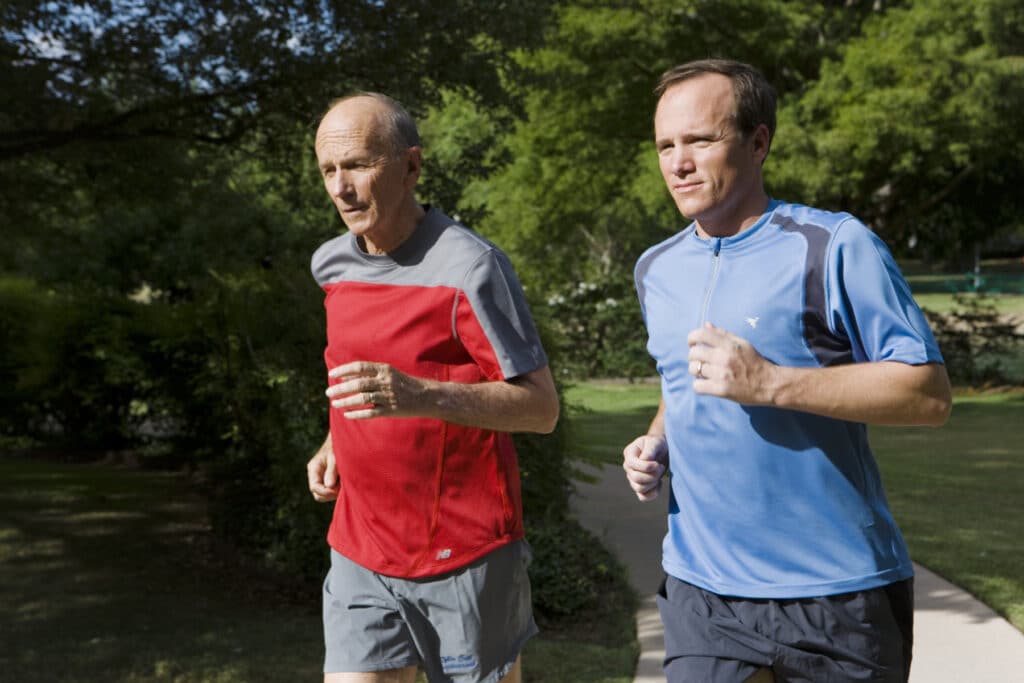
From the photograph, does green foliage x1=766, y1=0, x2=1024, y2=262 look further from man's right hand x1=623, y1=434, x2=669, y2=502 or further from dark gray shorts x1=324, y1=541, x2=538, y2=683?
man's right hand x1=623, y1=434, x2=669, y2=502

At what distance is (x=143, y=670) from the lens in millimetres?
6148

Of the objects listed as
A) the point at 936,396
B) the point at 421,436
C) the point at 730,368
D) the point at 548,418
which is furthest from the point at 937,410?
the point at 421,436

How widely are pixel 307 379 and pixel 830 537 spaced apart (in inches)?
193

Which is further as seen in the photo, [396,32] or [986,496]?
[986,496]

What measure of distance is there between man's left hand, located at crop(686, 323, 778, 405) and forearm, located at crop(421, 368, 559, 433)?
2.33ft

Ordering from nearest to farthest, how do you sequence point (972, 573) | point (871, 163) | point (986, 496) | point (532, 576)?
point (532, 576) < point (972, 573) < point (986, 496) < point (871, 163)

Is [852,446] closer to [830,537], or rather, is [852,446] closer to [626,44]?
[830,537]

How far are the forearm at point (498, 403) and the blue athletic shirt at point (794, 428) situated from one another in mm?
447

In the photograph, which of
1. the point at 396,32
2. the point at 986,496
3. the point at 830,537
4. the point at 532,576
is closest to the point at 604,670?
the point at 532,576

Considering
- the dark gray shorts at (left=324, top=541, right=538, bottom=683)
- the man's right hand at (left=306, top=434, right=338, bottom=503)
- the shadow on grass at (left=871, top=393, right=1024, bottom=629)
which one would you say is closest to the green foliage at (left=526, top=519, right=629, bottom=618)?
the shadow on grass at (left=871, top=393, right=1024, bottom=629)

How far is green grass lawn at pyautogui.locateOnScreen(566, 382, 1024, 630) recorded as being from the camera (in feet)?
25.6

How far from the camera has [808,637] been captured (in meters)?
2.45

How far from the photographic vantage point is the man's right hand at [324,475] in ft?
11.0

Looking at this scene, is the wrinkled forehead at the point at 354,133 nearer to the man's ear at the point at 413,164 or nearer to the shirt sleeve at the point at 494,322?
the man's ear at the point at 413,164
